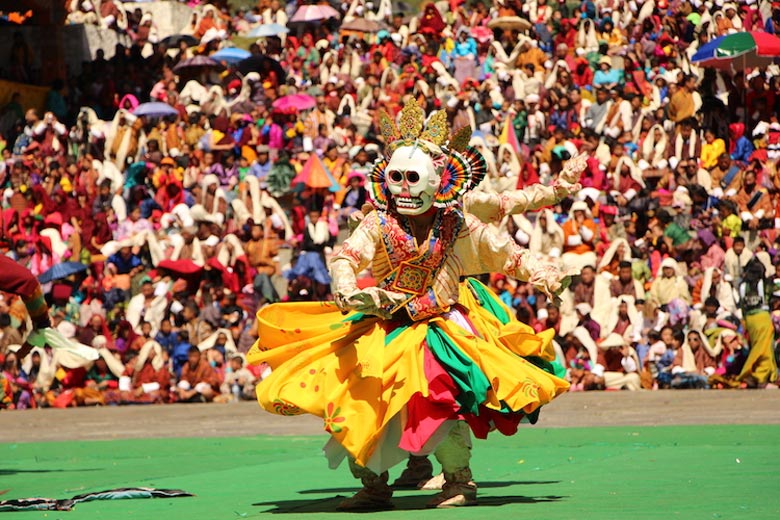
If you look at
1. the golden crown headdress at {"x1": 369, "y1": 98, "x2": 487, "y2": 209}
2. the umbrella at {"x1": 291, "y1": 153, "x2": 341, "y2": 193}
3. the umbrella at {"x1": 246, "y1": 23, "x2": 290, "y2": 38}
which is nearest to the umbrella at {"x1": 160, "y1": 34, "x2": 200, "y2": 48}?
the umbrella at {"x1": 246, "y1": 23, "x2": 290, "y2": 38}

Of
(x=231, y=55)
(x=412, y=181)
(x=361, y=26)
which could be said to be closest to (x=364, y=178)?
(x=231, y=55)

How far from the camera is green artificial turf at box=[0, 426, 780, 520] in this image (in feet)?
21.8

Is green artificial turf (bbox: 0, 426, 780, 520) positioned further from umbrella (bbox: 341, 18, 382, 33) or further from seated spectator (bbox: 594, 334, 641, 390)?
umbrella (bbox: 341, 18, 382, 33)

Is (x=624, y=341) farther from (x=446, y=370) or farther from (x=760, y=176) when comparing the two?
(x=446, y=370)

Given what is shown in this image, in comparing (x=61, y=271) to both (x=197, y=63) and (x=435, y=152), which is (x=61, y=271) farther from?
(x=435, y=152)

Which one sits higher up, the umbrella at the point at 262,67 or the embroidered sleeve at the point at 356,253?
the embroidered sleeve at the point at 356,253

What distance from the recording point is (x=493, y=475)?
8.62m

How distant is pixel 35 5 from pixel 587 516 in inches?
903

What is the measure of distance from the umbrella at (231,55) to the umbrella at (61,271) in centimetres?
626

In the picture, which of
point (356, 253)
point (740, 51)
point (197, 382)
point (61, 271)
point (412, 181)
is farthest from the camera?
point (740, 51)

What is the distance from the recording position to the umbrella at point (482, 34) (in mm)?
23008

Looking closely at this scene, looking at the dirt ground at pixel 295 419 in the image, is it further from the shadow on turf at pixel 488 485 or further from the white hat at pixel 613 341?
the shadow on turf at pixel 488 485

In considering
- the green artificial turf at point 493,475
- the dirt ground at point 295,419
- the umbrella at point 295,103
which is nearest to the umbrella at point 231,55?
the umbrella at point 295,103

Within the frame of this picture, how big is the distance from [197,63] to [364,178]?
6216 mm
